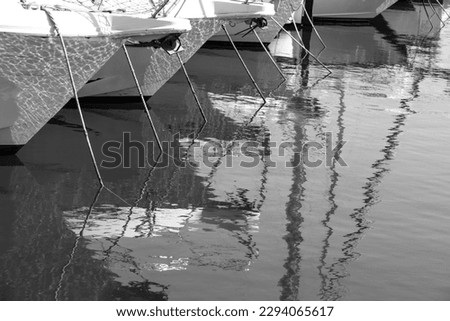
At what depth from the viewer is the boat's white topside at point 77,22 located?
1443cm

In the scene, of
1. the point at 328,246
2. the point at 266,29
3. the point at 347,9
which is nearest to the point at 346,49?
the point at 266,29

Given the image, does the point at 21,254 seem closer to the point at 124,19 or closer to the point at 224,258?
the point at 224,258

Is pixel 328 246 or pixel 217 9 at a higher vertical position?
pixel 217 9

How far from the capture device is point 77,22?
1502 centimetres

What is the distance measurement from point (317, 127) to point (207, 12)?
2.97 meters

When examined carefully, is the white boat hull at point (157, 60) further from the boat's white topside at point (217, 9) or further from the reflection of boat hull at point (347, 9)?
the reflection of boat hull at point (347, 9)

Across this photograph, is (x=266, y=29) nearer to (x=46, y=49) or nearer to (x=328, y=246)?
(x=46, y=49)

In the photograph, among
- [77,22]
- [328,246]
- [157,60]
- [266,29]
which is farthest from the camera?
A: [266,29]

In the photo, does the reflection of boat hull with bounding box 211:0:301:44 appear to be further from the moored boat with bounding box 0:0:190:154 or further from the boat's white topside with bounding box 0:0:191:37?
the moored boat with bounding box 0:0:190:154

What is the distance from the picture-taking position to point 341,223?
44.9 ft

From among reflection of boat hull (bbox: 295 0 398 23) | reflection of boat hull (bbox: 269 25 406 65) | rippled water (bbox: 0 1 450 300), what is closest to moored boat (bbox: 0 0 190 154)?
rippled water (bbox: 0 1 450 300)

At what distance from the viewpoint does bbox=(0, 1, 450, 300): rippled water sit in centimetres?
1134

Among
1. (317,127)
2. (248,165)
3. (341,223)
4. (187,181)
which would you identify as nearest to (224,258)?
(341,223)

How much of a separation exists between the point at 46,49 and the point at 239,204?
333cm
